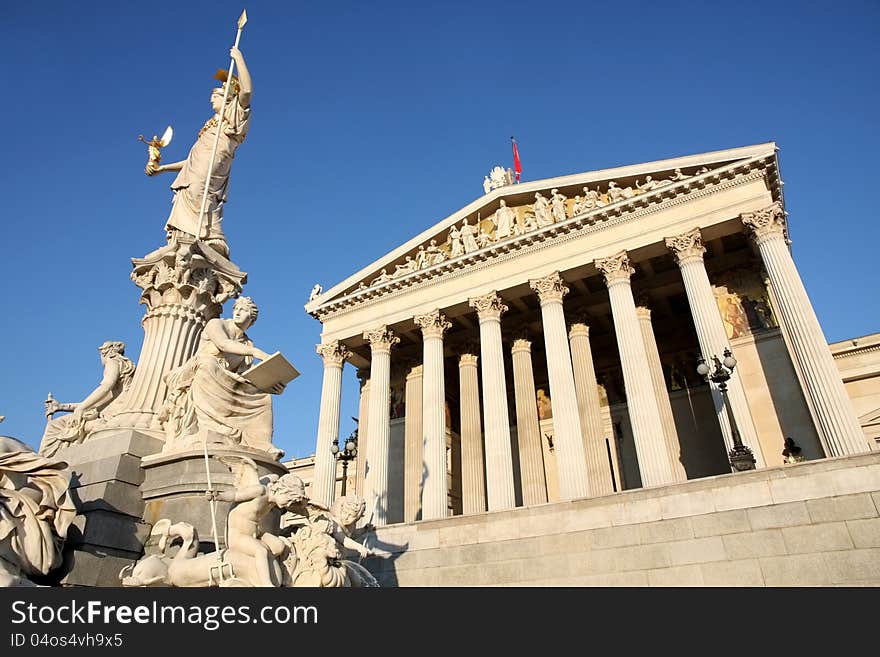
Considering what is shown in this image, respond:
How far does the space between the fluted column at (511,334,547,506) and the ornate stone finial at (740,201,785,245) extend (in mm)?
10895

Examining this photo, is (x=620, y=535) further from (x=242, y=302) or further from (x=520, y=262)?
(x=520, y=262)

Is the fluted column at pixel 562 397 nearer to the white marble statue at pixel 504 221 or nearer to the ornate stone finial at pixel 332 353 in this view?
the white marble statue at pixel 504 221

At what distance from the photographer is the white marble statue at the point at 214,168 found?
10055 mm

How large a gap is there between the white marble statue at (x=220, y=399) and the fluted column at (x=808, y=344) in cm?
1675

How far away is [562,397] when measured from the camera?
2203cm

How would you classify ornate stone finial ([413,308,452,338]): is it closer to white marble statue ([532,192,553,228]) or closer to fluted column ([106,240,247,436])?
white marble statue ([532,192,553,228])

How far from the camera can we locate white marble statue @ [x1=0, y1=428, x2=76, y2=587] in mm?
4617

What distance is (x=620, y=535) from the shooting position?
14.3 metres

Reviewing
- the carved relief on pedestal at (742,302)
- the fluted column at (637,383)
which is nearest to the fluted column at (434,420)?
the fluted column at (637,383)

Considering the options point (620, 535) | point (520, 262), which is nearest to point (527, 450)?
point (520, 262)

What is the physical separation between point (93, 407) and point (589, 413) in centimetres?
1902

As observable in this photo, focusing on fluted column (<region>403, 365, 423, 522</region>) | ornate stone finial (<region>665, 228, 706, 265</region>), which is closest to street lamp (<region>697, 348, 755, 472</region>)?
ornate stone finial (<region>665, 228, 706, 265</region>)
